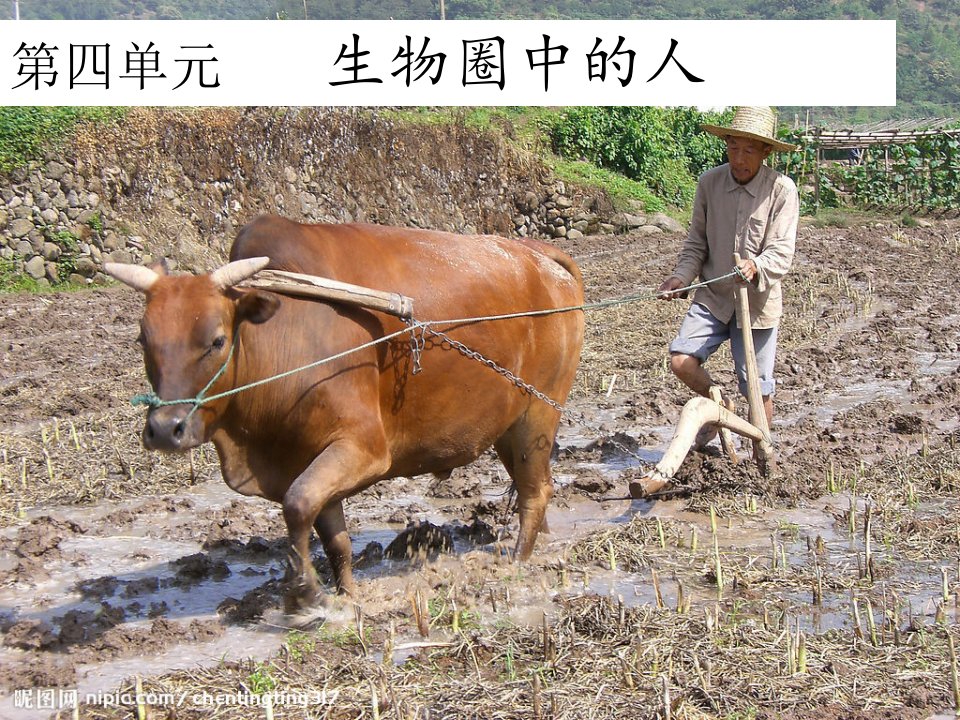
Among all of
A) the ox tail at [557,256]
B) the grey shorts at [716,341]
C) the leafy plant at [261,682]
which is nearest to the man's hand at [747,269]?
the grey shorts at [716,341]

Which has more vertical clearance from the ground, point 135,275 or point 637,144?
point 637,144

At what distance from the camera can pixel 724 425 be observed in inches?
236

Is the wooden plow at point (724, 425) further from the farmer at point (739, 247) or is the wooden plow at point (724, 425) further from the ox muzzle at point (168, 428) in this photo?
the ox muzzle at point (168, 428)

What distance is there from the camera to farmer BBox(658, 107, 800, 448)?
6055mm

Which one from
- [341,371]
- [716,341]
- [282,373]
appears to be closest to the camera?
[282,373]

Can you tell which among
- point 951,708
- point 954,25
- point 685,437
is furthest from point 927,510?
point 954,25

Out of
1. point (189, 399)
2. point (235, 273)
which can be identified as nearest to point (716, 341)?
point (235, 273)

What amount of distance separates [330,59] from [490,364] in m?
14.5

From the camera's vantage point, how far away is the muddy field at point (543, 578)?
3.87 metres

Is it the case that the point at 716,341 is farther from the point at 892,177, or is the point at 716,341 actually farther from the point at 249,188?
the point at 892,177

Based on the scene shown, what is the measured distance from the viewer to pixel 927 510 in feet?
19.5

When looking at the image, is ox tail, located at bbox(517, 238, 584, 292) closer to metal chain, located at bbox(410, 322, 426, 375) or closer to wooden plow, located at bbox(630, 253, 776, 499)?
wooden plow, located at bbox(630, 253, 776, 499)

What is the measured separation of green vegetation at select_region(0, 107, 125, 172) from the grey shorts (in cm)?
1252

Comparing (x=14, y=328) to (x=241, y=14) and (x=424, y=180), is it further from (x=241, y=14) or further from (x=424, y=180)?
(x=241, y=14)
